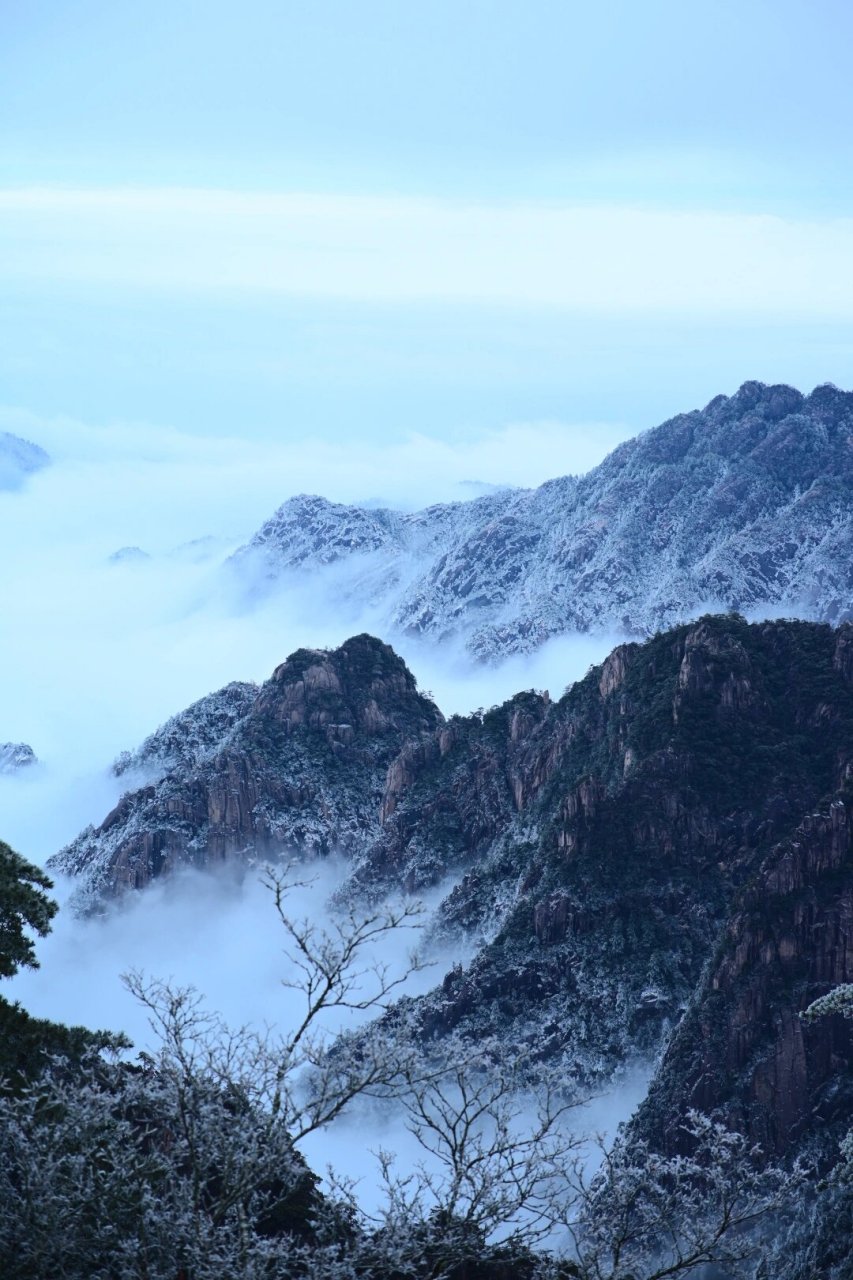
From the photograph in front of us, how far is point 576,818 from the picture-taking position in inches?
5300

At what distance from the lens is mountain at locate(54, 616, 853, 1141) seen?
122250 millimetres

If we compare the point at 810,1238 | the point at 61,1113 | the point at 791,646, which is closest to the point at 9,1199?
the point at 61,1113

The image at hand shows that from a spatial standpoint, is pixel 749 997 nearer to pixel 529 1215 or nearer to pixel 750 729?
pixel 529 1215

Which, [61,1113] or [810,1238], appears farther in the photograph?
[810,1238]

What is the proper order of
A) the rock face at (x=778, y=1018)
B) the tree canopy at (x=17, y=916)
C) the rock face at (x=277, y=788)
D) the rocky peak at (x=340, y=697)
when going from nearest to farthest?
the tree canopy at (x=17, y=916), the rock face at (x=778, y=1018), the rock face at (x=277, y=788), the rocky peak at (x=340, y=697)

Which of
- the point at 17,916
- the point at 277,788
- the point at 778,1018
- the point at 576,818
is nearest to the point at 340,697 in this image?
the point at 277,788

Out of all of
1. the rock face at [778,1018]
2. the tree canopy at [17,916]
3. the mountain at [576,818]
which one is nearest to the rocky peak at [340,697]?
the mountain at [576,818]

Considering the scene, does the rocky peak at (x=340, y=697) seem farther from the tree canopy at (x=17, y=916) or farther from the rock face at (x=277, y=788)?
the tree canopy at (x=17, y=916)

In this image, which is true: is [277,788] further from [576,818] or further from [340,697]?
[576,818]

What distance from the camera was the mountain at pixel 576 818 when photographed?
122 metres

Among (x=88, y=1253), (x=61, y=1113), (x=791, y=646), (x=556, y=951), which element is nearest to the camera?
(x=88, y=1253)

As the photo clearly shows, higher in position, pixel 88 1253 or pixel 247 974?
pixel 247 974

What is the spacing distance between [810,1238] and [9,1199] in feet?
167

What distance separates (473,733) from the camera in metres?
175
